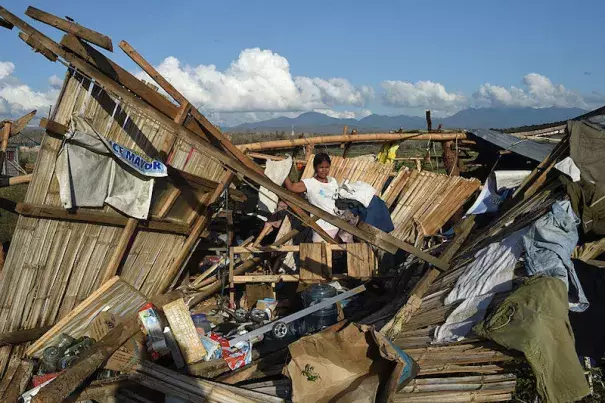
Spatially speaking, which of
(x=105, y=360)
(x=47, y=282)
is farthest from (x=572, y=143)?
(x=47, y=282)

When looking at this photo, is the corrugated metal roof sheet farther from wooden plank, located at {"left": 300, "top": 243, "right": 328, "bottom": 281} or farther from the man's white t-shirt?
wooden plank, located at {"left": 300, "top": 243, "right": 328, "bottom": 281}

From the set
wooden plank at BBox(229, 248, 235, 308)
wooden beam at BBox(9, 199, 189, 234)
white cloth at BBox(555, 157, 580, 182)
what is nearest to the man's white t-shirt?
wooden plank at BBox(229, 248, 235, 308)

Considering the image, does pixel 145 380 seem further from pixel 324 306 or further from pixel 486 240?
pixel 486 240

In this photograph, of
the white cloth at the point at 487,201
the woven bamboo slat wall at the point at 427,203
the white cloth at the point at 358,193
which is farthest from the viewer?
the woven bamboo slat wall at the point at 427,203

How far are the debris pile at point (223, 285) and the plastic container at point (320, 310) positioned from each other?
0.07 ft

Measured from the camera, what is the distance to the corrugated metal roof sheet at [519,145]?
8.94 metres

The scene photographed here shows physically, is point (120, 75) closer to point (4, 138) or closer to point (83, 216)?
point (83, 216)

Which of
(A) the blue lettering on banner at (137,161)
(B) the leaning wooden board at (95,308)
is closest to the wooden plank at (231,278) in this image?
(B) the leaning wooden board at (95,308)

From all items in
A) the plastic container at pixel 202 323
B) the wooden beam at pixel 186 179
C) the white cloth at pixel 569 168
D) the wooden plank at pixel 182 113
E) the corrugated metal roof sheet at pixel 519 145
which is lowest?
the plastic container at pixel 202 323

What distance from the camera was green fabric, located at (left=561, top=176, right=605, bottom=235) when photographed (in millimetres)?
5168

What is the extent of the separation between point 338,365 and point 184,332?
1678mm

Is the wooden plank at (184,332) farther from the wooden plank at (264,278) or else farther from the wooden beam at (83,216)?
the wooden plank at (264,278)

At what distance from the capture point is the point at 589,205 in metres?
5.22

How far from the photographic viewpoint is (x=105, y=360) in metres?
4.77
